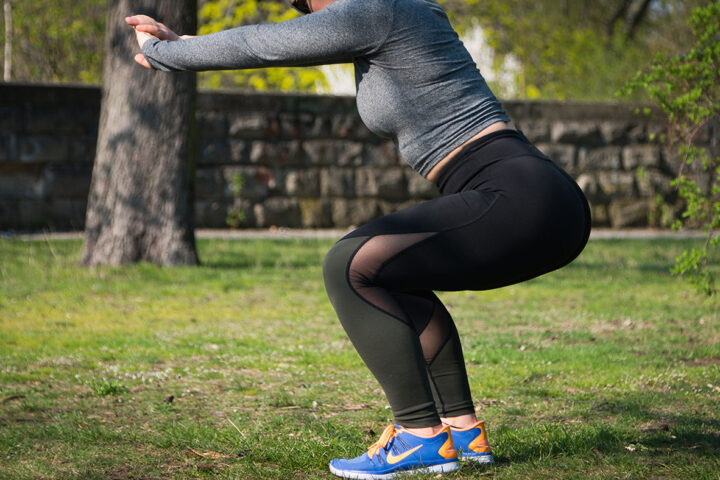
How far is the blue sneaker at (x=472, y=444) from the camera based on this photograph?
3035 millimetres

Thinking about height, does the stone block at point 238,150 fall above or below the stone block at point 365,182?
above

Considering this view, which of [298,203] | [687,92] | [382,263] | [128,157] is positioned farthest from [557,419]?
[298,203]

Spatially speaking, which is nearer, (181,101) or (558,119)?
(181,101)

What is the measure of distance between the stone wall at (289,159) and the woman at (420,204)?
860 cm

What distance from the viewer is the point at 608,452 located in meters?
3.27

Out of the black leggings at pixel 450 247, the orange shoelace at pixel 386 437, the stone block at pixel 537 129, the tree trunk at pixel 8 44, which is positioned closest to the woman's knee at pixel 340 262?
the black leggings at pixel 450 247

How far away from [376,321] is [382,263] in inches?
7.5

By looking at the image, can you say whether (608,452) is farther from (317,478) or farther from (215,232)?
(215,232)

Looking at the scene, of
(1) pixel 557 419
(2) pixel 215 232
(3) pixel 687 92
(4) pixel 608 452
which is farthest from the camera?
(2) pixel 215 232

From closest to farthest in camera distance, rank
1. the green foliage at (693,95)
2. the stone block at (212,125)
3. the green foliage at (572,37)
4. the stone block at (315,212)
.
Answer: the green foliage at (693,95) → the stone block at (212,125) → the stone block at (315,212) → the green foliage at (572,37)

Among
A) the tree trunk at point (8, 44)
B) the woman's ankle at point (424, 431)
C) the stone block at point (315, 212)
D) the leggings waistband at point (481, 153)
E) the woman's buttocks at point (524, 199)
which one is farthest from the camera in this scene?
the tree trunk at point (8, 44)

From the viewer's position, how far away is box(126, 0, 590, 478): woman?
266 cm

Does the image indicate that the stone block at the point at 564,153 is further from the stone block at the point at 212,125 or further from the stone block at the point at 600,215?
the stone block at the point at 212,125

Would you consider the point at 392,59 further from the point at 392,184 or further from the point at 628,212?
the point at 628,212
